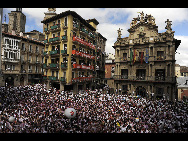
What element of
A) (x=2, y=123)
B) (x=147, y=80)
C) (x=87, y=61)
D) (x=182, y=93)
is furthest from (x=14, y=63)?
(x=182, y=93)

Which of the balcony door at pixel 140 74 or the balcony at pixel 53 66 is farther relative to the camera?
the balcony at pixel 53 66

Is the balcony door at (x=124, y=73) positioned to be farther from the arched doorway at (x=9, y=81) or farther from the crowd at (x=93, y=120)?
the arched doorway at (x=9, y=81)

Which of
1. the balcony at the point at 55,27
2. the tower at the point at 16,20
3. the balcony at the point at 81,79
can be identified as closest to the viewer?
the balcony at the point at 81,79

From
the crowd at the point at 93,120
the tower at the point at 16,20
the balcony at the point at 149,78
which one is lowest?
the crowd at the point at 93,120

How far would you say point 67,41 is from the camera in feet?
80.7

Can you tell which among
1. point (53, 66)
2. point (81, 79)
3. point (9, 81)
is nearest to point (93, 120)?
point (81, 79)

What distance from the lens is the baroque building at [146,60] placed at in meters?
22.6

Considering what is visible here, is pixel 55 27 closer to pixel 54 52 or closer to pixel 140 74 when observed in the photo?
pixel 54 52

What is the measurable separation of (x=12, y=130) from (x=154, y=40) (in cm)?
2625

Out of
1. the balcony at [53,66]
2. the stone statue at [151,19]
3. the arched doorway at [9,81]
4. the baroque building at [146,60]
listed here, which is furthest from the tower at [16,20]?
the stone statue at [151,19]

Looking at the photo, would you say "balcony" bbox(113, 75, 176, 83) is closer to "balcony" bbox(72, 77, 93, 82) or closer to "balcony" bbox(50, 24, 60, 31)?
"balcony" bbox(72, 77, 93, 82)

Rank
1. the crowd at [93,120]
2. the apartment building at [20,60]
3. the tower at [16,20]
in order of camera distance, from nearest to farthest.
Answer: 1. the crowd at [93,120]
2. the apartment building at [20,60]
3. the tower at [16,20]

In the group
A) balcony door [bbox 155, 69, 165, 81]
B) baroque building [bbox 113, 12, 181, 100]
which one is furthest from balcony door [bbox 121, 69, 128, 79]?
balcony door [bbox 155, 69, 165, 81]

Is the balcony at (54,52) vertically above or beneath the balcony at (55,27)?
beneath
